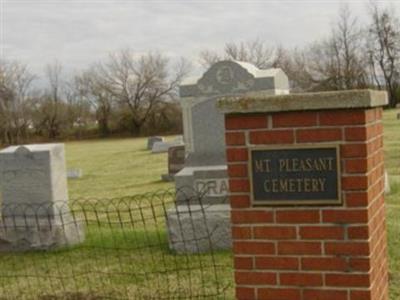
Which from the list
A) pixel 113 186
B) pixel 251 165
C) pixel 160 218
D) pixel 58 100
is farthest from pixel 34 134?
pixel 251 165

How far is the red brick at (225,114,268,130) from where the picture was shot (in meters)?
Result: 3.31

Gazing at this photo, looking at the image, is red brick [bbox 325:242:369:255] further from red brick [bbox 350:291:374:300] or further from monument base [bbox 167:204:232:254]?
monument base [bbox 167:204:232:254]

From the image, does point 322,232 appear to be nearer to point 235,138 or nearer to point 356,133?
point 356,133

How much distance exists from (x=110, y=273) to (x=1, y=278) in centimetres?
129

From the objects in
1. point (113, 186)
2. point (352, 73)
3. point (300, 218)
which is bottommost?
point (113, 186)

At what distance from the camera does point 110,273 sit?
661cm

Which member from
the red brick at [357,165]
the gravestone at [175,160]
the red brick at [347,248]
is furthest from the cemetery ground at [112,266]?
the gravestone at [175,160]

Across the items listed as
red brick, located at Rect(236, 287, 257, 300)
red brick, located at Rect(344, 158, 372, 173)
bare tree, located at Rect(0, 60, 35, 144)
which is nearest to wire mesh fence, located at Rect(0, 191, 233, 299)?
red brick, located at Rect(236, 287, 257, 300)

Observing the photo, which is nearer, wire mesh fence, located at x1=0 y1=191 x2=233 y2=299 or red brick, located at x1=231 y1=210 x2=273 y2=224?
red brick, located at x1=231 y1=210 x2=273 y2=224

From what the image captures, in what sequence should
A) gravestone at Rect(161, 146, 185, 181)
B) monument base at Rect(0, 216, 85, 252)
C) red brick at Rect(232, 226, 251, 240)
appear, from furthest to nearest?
gravestone at Rect(161, 146, 185, 181) < monument base at Rect(0, 216, 85, 252) < red brick at Rect(232, 226, 251, 240)

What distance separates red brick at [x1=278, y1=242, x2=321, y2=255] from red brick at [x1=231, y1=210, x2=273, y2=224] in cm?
16

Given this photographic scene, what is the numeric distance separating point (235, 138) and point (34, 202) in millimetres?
5778

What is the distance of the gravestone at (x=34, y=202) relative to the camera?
8.29 metres

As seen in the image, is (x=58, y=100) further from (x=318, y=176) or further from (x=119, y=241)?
(x=318, y=176)
